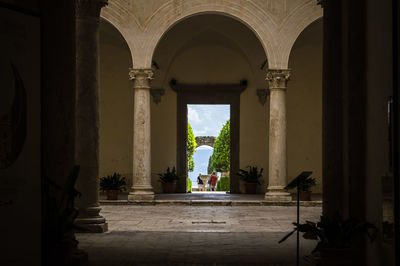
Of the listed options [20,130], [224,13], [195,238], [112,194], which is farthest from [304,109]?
[20,130]

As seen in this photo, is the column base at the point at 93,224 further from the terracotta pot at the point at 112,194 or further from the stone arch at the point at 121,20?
the stone arch at the point at 121,20

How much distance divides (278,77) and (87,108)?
294 inches

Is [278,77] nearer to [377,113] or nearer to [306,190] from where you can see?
[306,190]

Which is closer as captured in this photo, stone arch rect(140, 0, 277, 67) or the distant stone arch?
stone arch rect(140, 0, 277, 67)

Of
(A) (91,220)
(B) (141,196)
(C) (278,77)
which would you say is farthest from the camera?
(C) (278,77)

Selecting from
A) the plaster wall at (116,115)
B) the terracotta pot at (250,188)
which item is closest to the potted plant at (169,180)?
the plaster wall at (116,115)

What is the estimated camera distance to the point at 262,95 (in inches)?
727

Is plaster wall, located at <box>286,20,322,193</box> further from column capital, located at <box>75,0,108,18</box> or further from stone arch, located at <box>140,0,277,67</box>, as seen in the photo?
column capital, located at <box>75,0,108,18</box>

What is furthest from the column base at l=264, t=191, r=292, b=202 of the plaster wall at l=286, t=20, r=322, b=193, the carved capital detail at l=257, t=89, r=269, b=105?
the carved capital detail at l=257, t=89, r=269, b=105

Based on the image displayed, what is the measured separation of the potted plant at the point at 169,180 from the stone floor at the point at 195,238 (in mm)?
5082

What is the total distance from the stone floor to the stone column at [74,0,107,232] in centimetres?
57

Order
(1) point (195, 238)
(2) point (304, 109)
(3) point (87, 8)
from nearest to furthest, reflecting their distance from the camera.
A: (1) point (195, 238) < (3) point (87, 8) < (2) point (304, 109)

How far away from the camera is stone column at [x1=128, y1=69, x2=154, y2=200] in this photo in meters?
14.5

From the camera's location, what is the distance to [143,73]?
47.9 feet
